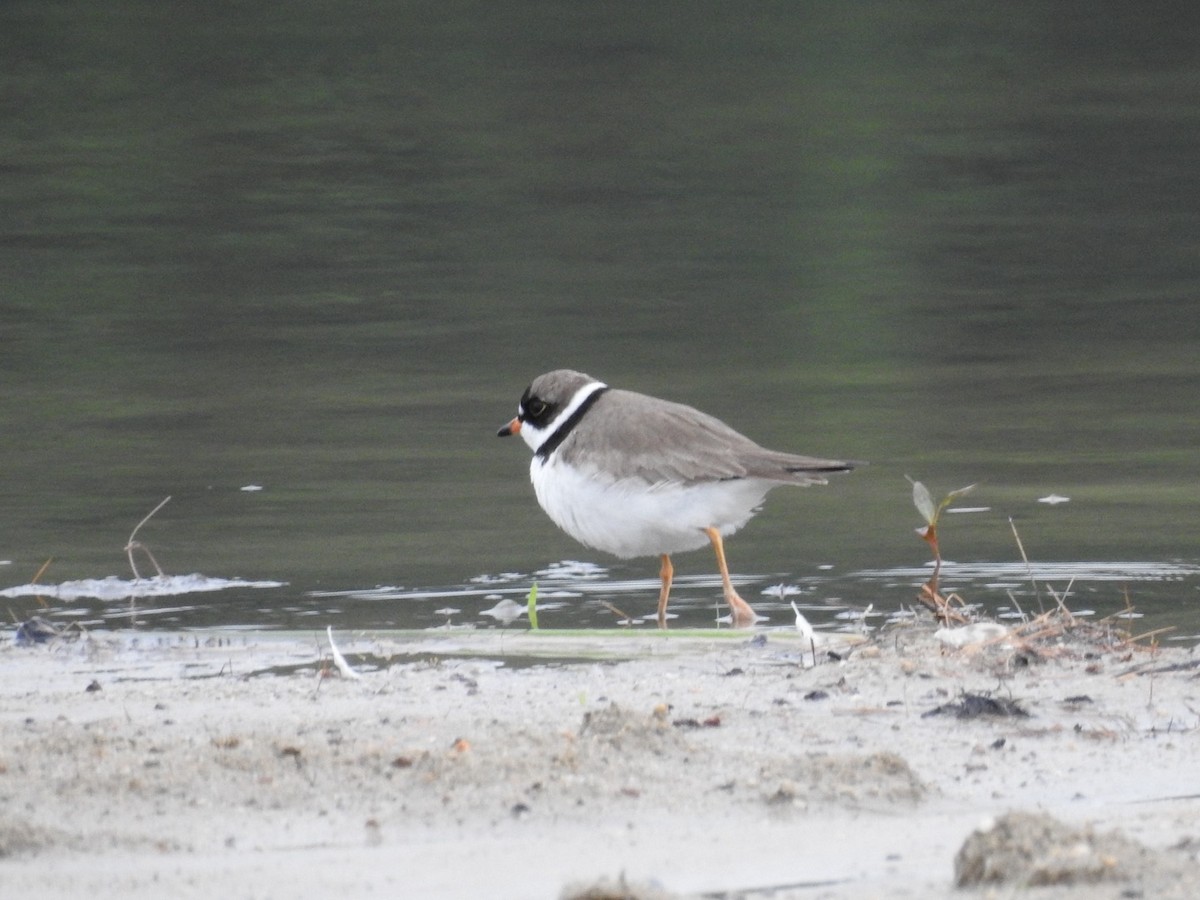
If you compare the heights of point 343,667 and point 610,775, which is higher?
point 343,667

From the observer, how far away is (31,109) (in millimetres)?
27281

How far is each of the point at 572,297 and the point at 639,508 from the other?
814 centimetres

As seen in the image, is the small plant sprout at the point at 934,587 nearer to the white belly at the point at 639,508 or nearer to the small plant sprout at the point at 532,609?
the white belly at the point at 639,508

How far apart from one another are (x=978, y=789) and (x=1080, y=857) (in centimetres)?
91

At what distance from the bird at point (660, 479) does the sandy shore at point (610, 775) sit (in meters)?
1.12

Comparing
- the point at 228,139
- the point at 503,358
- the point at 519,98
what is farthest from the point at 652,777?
the point at 519,98

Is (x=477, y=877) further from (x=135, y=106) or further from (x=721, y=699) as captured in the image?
(x=135, y=106)

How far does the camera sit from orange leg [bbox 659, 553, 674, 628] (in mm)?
7633

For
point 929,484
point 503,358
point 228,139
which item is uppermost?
point 228,139

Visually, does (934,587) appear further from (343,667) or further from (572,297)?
(572,297)

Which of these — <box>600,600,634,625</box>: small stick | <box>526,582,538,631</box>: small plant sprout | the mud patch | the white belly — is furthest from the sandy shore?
the white belly

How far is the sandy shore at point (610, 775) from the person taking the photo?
434cm

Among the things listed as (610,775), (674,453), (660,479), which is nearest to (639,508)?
(660,479)

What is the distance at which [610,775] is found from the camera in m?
4.95
